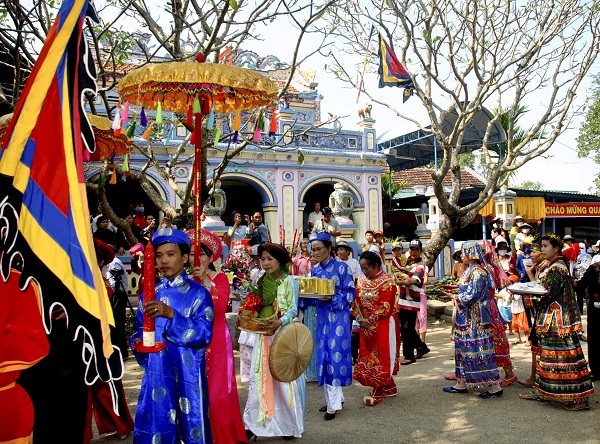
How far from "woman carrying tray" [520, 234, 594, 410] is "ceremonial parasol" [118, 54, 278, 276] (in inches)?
120

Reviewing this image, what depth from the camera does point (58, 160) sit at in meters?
2.01

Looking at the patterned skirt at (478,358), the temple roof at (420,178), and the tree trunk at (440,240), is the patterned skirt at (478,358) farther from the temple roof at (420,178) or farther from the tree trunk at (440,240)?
the temple roof at (420,178)

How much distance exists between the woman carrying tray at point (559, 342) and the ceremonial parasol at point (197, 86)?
9.99 feet

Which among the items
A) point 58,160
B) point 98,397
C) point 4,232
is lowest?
point 98,397

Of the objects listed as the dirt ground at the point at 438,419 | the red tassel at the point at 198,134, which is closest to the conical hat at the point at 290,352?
the dirt ground at the point at 438,419

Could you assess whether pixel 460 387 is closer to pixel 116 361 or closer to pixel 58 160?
pixel 116 361

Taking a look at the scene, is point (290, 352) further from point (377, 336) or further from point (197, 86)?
point (197, 86)

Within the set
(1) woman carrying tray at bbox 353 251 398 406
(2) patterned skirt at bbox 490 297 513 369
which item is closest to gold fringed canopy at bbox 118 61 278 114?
(1) woman carrying tray at bbox 353 251 398 406

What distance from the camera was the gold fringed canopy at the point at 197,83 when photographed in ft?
13.1

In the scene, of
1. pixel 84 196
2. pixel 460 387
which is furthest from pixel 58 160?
pixel 460 387

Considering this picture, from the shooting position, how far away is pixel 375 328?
5.57 m

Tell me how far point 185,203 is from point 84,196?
566 centimetres

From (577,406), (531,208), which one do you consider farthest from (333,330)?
(531,208)

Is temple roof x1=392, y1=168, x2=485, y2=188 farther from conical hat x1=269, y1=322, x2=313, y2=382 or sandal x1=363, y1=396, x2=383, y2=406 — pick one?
conical hat x1=269, y1=322, x2=313, y2=382
